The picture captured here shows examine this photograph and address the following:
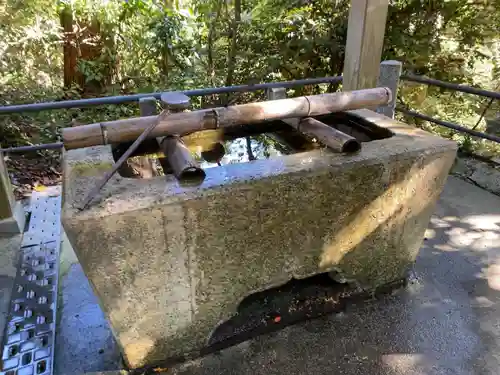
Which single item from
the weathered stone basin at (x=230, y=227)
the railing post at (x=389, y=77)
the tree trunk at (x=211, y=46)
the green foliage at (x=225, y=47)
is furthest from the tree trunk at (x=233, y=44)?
the weathered stone basin at (x=230, y=227)

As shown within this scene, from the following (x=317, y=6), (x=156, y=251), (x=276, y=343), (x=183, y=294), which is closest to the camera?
(x=156, y=251)

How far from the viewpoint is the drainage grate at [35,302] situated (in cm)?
204

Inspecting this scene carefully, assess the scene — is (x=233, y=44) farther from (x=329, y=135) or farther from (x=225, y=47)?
(x=329, y=135)

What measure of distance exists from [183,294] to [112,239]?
19.6 inches

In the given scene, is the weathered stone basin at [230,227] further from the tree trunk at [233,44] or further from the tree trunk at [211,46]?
the tree trunk at [211,46]

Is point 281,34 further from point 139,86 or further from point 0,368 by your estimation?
point 0,368

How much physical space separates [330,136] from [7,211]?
8.50ft

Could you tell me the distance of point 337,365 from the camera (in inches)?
81.3

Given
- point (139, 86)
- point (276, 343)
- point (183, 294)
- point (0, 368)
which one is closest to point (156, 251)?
point (183, 294)

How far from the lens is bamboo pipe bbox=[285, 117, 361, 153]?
79.6 inches

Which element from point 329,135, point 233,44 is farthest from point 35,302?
point 233,44

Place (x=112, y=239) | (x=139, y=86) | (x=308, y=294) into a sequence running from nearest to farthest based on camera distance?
(x=112, y=239), (x=308, y=294), (x=139, y=86)

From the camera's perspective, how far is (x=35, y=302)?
96.3 inches

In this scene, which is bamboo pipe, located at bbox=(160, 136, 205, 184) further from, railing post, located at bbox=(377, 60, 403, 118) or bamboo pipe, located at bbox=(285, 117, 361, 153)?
railing post, located at bbox=(377, 60, 403, 118)
